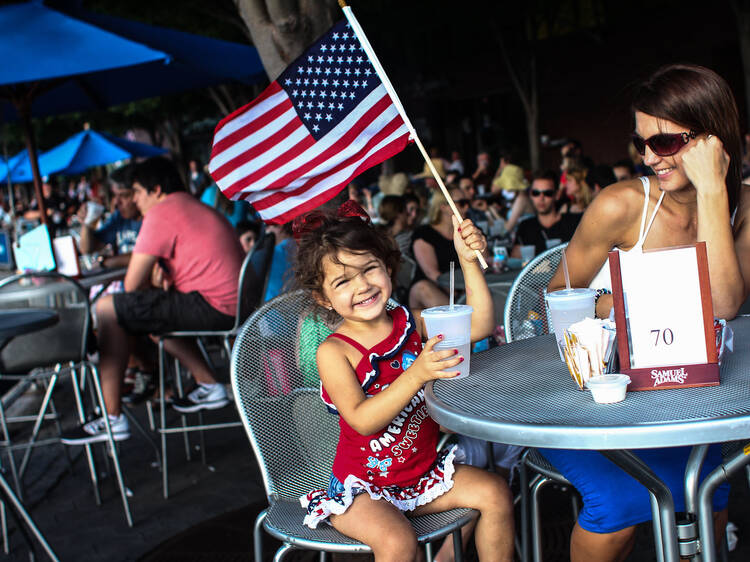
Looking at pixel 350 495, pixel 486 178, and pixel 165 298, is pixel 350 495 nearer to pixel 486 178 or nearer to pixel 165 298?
pixel 165 298

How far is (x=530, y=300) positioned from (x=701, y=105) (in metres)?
0.96

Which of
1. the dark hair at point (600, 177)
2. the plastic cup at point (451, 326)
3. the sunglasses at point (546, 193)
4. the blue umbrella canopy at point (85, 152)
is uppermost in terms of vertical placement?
the blue umbrella canopy at point (85, 152)

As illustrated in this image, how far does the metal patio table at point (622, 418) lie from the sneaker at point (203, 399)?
9.50 ft

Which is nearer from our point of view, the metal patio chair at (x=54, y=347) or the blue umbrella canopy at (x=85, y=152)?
the metal patio chair at (x=54, y=347)

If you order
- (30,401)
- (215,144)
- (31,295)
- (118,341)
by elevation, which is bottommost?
(30,401)

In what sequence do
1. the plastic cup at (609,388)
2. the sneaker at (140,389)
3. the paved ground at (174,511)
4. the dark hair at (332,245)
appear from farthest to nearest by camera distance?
the sneaker at (140,389) → the paved ground at (174,511) → the dark hair at (332,245) → the plastic cup at (609,388)

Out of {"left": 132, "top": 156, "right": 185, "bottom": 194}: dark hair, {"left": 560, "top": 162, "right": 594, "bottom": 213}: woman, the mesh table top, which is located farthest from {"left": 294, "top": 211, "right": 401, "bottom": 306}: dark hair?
{"left": 560, "top": 162, "right": 594, "bottom": 213}: woman

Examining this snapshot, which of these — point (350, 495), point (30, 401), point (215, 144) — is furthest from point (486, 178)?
point (350, 495)

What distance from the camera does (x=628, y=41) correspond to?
20344 mm

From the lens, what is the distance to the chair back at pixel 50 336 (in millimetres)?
4512

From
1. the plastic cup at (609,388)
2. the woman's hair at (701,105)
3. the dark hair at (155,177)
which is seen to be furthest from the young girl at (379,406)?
the dark hair at (155,177)

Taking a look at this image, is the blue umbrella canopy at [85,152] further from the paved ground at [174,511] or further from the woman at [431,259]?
the paved ground at [174,511]

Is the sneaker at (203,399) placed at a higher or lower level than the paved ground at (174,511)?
higher

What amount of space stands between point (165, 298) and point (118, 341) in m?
0.38
